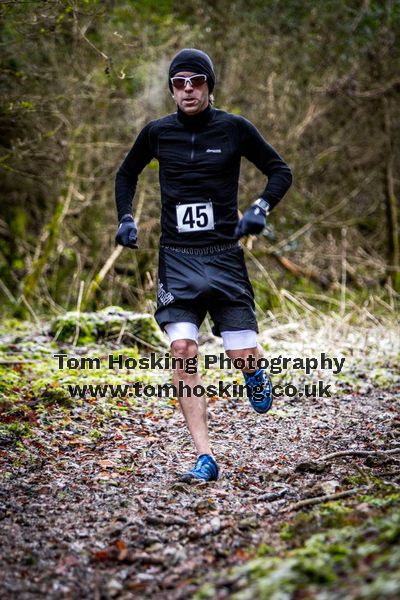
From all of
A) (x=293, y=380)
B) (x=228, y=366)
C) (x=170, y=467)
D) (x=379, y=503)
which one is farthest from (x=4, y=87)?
(x=379, y=503)

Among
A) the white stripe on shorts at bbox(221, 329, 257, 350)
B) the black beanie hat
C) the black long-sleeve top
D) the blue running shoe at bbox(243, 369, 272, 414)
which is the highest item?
the black beanie hat

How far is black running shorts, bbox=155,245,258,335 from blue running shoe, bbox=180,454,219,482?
0.76 m

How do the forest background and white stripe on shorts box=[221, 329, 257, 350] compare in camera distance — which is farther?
the forest background

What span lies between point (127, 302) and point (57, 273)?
181cm

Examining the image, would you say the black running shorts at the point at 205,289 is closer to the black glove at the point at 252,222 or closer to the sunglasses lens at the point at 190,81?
the black glove at the point at 252,222

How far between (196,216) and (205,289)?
423 mm

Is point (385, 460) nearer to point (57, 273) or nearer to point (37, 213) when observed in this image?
point (57, 273)

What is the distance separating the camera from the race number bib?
13.0 ft

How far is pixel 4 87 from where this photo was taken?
7367 mm

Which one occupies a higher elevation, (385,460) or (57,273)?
(57,273)

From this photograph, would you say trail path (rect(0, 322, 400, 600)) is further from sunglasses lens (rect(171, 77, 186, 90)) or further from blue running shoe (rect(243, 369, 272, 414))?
sunglasses lens (rect(171, 77, 186, 90))

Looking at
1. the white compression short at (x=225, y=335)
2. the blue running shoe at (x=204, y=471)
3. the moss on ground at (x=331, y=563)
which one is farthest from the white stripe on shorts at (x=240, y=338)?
the moss on ground at (x=331, y=563)

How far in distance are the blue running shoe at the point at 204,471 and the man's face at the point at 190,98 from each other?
1978 mm

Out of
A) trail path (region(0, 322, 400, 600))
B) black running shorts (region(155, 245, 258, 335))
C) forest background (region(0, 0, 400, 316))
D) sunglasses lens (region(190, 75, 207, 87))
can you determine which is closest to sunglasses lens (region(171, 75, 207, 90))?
sunglasses lens (region(190, 75, 207, 87))
